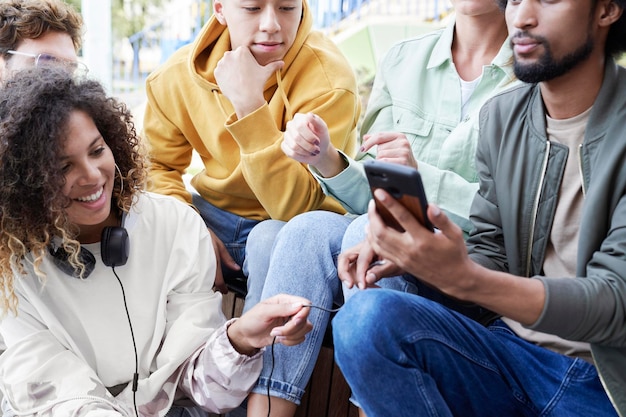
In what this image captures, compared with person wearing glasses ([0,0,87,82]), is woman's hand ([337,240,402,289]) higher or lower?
lower

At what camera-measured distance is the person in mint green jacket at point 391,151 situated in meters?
1.81

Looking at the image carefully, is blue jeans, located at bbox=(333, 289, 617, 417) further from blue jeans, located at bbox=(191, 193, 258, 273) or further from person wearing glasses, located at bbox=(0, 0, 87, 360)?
person wearing glasses, located at bbox=(0, 0, 87, 360)

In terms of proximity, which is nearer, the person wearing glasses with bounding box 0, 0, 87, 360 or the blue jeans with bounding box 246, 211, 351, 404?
the blue jeans with bounding box 246, 211, 351, 404

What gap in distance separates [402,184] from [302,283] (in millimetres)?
589

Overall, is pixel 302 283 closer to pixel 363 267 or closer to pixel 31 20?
pixel 363 267

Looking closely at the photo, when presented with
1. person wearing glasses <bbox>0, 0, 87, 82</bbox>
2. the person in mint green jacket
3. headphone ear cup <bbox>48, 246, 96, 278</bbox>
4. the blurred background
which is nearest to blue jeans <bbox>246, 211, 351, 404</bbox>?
the person in mint green jacket

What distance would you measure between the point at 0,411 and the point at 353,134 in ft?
3.96

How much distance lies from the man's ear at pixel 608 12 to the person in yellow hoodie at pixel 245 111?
0.79 meters

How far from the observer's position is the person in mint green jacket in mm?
1808

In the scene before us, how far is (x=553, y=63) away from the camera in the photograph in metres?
1.55

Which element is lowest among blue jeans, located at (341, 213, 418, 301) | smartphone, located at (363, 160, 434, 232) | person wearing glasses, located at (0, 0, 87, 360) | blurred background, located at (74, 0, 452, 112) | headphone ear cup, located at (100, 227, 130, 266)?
blurred background, located at (74, 0, 452, 112)

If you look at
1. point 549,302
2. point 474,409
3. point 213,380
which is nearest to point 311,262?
point 213,380

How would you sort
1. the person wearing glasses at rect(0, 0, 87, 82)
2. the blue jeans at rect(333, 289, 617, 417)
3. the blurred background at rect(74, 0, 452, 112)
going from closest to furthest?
the blue jeans at rect(333, 289, 617, 417), the person wearing glasses at rect(0, 0, 87, 82), the blurred background at rect(74, 0, 452, 112)

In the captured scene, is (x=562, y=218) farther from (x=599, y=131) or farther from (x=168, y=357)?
(x=168, y=357)
